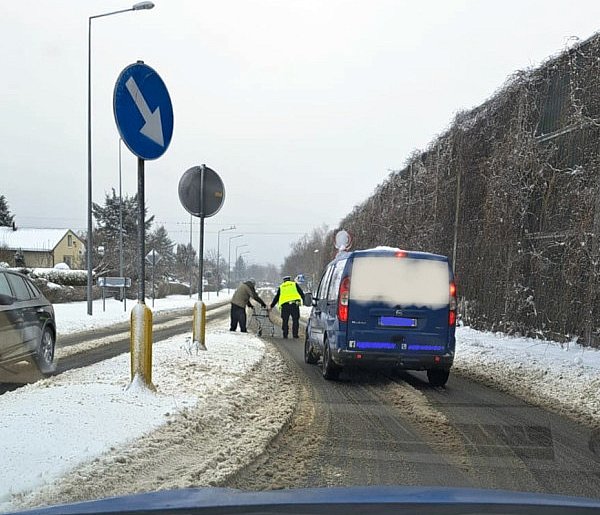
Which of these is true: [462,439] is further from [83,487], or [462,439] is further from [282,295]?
[282,295]

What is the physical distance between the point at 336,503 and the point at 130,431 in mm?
2828

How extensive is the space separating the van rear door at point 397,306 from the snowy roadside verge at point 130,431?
1.38 m

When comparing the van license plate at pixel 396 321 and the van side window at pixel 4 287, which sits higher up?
the van side window at pixel 4 287

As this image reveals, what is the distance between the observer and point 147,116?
595cm

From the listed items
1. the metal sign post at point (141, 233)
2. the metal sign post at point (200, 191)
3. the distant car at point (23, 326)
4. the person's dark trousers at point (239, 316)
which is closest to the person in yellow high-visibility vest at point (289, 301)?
the person's dark trousers at point (239, 316)

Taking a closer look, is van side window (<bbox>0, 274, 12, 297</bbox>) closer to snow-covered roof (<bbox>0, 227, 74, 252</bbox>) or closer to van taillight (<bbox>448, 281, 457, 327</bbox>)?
van taillight (<bbox>448, 281, 457, 327</bbox>)

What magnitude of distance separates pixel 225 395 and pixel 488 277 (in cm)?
1001

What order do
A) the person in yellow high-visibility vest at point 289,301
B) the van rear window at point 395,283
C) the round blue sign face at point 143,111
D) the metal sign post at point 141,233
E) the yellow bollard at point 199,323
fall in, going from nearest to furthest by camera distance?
the round blue sign face at point 143,111
the metal sign post at point 141,233
the van rear window at point 395,283
the yellow bollard at point 199,323
the person in yellow high-visibility vest at point 289,301

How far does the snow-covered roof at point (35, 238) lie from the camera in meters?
73.9

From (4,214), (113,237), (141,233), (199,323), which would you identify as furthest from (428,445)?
(4,214)

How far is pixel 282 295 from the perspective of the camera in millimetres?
16203

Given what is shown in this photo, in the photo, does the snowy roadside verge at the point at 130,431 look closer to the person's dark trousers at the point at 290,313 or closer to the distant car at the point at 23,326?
the distant car at the point at 23,326

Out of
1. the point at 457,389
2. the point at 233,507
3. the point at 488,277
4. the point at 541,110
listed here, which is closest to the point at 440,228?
the point at 488,277

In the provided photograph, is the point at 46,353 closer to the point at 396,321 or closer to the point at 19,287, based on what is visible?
the point at 19,287
